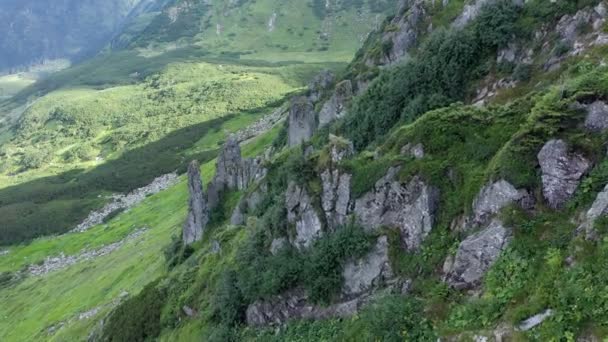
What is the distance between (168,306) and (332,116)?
143 feet

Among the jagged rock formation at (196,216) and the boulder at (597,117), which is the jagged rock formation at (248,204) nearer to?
the jagged rock formation at (196,216)

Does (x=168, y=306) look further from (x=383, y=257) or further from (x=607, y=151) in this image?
(x=607, y=151)

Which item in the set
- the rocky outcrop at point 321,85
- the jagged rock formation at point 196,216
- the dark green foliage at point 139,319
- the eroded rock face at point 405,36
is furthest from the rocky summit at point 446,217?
the rocky outcrop at point 321,85

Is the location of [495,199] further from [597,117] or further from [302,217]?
[302,217]

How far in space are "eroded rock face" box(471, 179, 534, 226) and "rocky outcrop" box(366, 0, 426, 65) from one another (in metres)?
52.2

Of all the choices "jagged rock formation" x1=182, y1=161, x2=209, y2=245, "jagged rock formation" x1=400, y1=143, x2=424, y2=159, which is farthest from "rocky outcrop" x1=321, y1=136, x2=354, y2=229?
"jagged rock formation" x1=182, y1=161, x2=209, y2=245

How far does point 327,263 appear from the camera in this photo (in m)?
29.7

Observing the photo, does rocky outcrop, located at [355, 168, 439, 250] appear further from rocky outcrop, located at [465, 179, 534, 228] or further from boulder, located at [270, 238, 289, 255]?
boulder, located at [270, 238, 289, 255]

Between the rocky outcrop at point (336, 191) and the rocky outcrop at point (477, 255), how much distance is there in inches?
328

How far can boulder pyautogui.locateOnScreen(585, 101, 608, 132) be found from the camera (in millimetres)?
22250

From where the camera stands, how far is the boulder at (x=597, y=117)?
876 inches

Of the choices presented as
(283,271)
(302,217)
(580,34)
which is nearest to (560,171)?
(302,217)

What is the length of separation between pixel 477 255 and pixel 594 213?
504 cm

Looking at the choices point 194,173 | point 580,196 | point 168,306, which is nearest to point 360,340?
point 580,196
